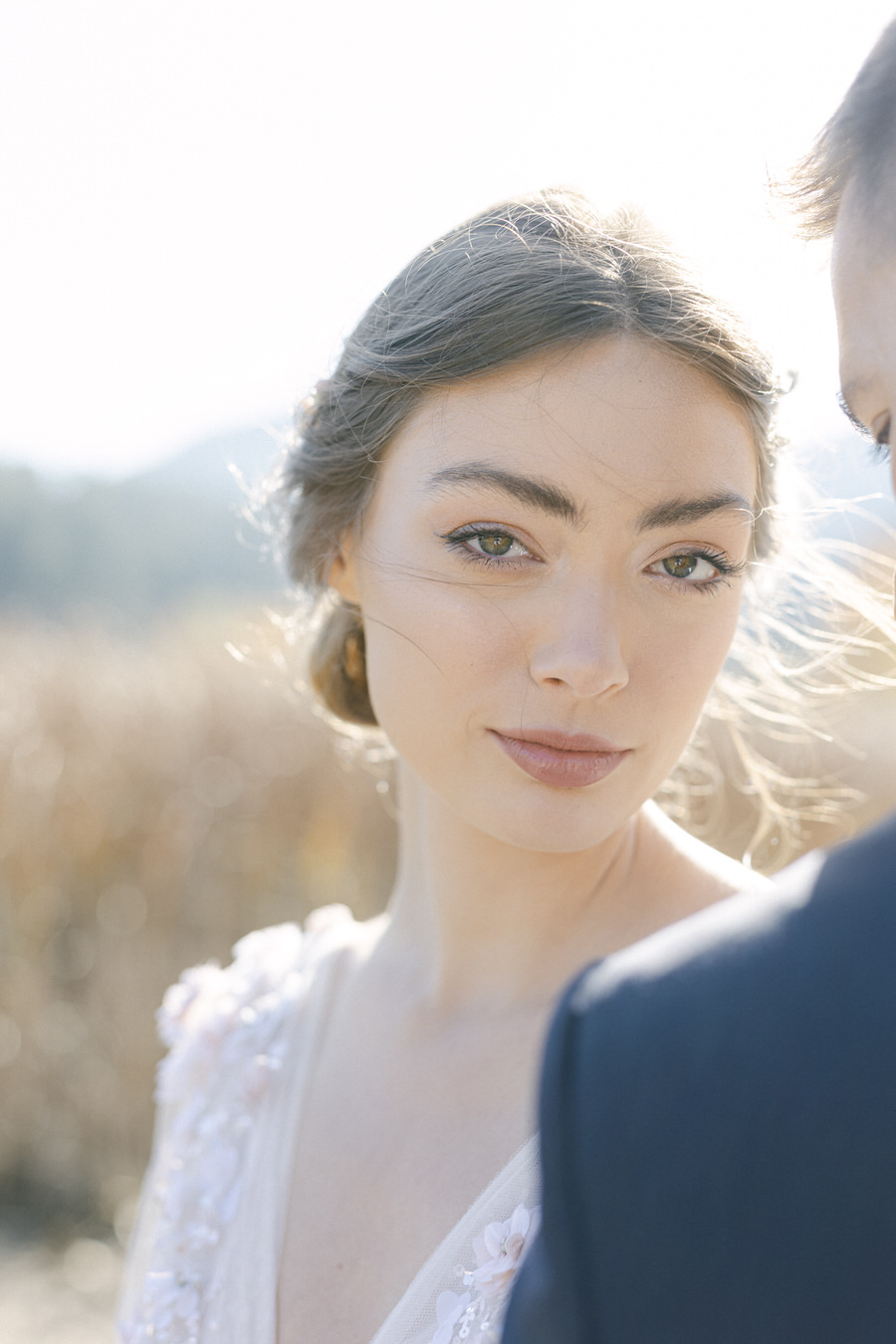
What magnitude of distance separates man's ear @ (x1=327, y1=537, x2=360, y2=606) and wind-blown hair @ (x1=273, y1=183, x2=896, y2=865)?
0.01 m

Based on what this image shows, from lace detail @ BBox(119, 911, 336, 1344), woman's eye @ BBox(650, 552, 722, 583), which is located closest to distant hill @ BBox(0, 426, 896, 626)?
lace detail @ BBox(119, 911, 336, 1344)

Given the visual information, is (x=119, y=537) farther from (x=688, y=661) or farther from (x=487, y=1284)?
(x=487, y=1284)

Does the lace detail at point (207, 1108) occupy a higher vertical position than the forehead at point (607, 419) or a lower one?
lower

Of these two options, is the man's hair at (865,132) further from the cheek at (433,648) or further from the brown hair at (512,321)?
the cheek at (433,648)

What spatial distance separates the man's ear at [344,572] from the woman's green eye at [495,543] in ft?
1.13

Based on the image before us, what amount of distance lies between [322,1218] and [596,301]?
1371 mm

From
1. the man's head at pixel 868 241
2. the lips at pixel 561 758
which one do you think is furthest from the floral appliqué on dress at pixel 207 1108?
the man's head at pixel 868 241

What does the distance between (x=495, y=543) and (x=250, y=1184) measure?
1.10 meters

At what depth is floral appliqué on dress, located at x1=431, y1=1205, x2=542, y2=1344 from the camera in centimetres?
130

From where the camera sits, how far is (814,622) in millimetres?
2123

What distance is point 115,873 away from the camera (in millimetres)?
4746

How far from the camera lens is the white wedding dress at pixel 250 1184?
136 cm

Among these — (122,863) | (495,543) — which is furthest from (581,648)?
(122,863)

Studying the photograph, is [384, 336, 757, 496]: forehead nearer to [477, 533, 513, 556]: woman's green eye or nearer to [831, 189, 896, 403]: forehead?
[477, 533, 513, 556]: woman's green eye
